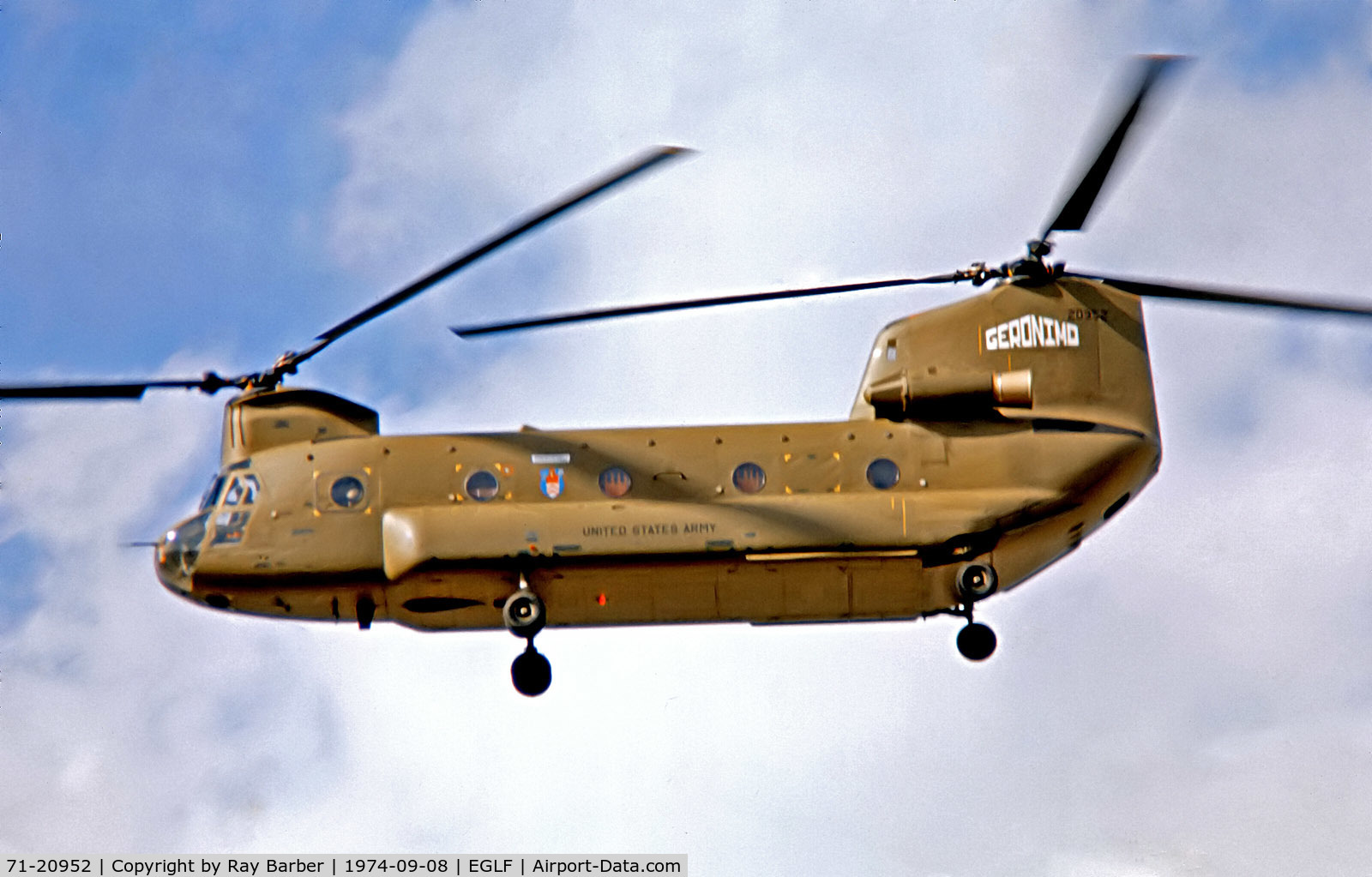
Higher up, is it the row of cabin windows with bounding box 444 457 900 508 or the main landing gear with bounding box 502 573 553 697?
the row of cabin windows with bounding box 444 457 900 508

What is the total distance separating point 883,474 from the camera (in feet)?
91.3

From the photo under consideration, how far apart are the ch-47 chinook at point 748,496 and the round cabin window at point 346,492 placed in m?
0.04

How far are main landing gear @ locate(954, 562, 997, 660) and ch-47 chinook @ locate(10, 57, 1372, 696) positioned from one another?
1.4 inches

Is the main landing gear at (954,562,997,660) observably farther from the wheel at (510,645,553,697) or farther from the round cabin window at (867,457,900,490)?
the wheel at (510,645,553,697)

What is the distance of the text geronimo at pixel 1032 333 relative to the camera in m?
28.9

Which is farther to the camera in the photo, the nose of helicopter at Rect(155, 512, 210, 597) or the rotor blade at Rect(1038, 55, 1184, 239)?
the nose of helicopter at Rect(155, 512, 210, 597)

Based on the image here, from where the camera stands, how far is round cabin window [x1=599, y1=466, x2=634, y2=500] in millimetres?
27922

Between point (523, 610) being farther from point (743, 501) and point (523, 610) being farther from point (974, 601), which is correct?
point (974, 601)

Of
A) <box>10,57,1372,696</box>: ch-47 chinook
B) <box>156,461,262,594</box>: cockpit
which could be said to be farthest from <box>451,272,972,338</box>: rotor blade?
<box>156,461,262,594</box>: cockpit

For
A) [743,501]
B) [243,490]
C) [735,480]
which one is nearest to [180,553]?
[243,490]

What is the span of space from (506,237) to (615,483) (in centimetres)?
384

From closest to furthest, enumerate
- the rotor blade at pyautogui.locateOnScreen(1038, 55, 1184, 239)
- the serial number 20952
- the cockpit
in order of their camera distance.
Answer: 1. the rotor blade at pyautogui.locateOnScreen(1038, 55, 1184, 239)
2. the cockpit
3. the serial number 20952

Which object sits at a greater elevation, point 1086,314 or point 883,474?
point 1086,314

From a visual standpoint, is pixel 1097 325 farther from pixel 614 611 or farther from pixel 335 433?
pixel 335 433
